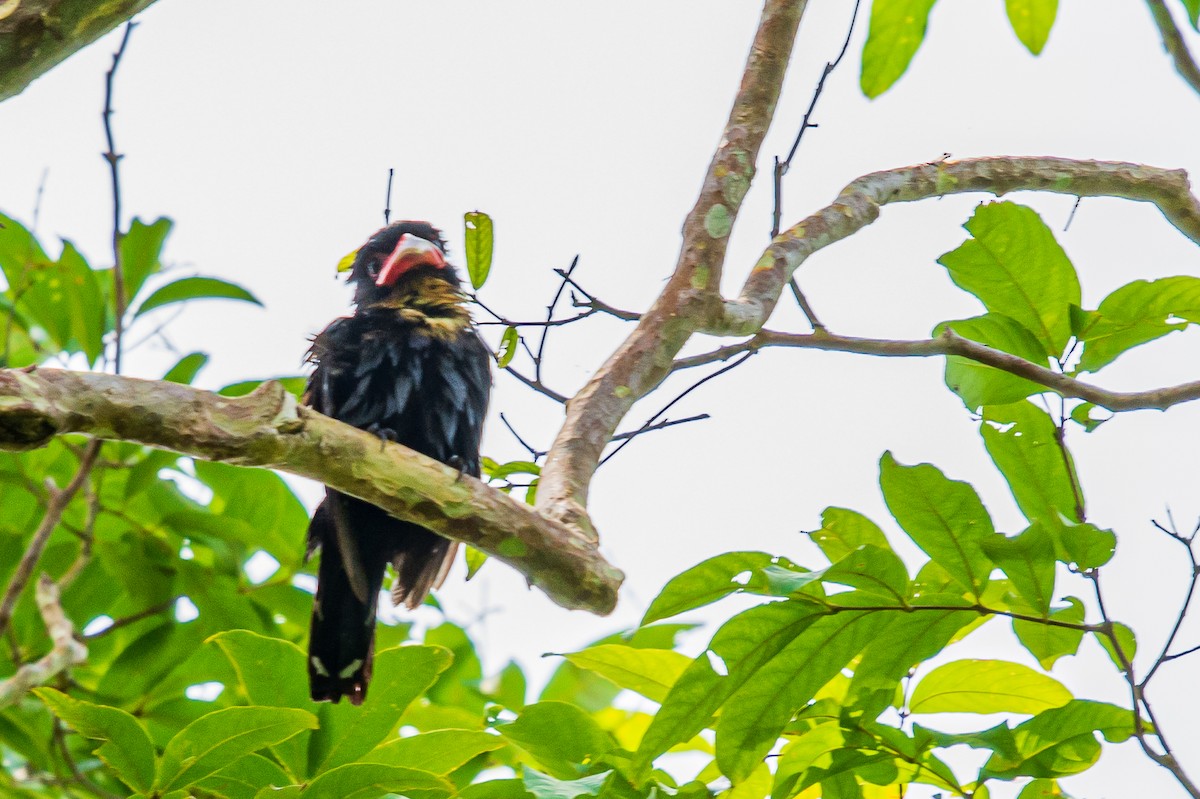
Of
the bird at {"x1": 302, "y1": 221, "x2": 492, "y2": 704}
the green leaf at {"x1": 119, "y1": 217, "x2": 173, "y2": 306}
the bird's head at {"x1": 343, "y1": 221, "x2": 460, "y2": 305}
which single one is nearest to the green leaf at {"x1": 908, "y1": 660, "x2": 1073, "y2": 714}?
the bird at {"x1": 302, "y1": 221, "x2": 492, "y2": 704}

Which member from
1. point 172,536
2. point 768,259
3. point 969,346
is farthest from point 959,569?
point 172,536

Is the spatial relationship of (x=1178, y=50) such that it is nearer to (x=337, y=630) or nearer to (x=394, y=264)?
(x=394, y=264)

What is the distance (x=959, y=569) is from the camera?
155 cm

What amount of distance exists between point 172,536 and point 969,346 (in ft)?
6.74

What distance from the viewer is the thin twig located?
7.73 ft

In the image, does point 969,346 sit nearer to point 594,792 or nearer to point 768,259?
point 768,259

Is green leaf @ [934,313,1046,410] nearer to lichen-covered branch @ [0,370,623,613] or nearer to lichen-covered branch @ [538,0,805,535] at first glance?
lichen-covered branch @ [538,0,805,535]

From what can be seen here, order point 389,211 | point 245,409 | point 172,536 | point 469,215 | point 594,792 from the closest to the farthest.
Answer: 1. point 594,792
2. point 245,409
3. point 469,215
4. point 389,211
5. point 172,536

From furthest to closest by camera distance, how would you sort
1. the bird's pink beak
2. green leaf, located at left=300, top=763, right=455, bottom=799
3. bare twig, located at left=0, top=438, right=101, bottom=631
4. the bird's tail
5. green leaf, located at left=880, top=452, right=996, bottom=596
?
the bird's pink beak → the bird's tail → bare twig, located at left=0, top=438, right=101, bottom=631 → green leaf, located at left=300, top=763, right=455, bottom=799 → green leaf, located at left=880, top=452, right=996, bottom=596

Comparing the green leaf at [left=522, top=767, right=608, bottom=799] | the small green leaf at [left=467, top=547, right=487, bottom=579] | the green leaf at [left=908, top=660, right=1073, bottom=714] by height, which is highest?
the small green leaf at [left=467, top=547, right=487, bottom=579]

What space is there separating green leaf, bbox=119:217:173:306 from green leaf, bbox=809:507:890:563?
196 cm

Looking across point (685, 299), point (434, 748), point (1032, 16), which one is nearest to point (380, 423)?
point (685, 299)

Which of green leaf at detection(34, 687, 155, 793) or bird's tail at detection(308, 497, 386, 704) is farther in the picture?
bird's tail at detection(308, 497, 386, 704)

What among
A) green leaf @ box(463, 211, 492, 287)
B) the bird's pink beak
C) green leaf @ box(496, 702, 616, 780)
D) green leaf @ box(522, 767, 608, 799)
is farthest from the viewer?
the bird's pink beak
